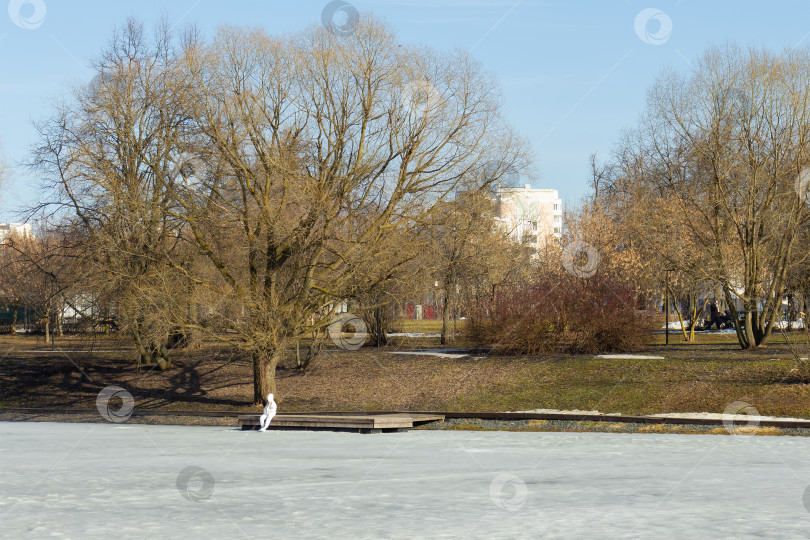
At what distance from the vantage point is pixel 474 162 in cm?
2714

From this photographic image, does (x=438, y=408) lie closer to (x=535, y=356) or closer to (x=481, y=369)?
(x=481, y=369)

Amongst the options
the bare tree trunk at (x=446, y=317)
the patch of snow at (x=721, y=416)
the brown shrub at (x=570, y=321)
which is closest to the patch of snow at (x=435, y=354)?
the brown shrub at (x=570, y=321)

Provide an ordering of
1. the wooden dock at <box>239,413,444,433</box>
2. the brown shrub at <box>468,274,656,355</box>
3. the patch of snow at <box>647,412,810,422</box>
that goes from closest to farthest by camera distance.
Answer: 1. the patch of snow at <box>647,412,810,422</box>
2. the wooden dock at <box>239,413,444,433</box>
3. the brown shrub at <box>468,274,656,355</box>

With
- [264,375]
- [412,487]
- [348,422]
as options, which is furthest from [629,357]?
[412,487]

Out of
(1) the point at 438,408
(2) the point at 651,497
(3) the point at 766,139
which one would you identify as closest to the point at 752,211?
(3) the point at 766,139

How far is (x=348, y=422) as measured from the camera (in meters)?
19.1

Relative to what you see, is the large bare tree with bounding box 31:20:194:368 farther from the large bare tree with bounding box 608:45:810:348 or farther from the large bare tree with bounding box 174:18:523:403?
the large bare tree with bounding box 608:45:810:348

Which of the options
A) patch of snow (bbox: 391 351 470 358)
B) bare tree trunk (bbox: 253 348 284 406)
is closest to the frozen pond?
bare tree trunk (bbox: 253 348 284 406)

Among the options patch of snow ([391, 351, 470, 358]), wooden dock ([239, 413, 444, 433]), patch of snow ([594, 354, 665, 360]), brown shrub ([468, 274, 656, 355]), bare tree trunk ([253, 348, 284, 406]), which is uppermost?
brown shrub ([468, 274, 656, 355])

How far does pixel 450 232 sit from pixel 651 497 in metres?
17.8

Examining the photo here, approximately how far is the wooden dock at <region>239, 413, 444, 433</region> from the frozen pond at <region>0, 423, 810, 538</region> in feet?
5.40

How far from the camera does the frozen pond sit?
8.67 meters

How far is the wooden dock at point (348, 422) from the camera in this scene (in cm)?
1888

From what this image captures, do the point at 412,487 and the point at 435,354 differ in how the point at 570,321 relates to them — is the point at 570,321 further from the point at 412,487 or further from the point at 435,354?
the point at 412,487
